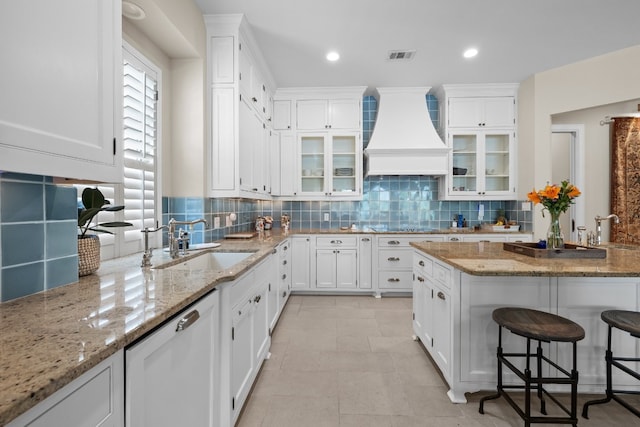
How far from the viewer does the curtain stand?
12.6ft

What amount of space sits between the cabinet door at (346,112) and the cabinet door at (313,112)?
0.34 ft

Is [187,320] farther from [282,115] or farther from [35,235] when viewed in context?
[282,115]

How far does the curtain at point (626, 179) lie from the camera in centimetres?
383

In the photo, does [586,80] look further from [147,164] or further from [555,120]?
[147,164]

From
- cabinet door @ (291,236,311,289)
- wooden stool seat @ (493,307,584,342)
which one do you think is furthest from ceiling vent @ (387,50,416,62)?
wooden stool seat @ (493,307,584,342)

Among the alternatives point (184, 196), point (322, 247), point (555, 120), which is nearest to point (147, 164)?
point (184, 196)

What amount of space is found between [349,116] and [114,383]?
4.15 m

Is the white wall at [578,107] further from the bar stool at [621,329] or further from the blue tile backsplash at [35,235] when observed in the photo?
the blue tile backsplash at [35,235]

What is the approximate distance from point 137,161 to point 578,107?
4.87 metres

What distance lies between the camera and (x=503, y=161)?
4.41 metres

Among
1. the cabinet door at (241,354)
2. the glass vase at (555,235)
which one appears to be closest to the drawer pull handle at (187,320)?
the cabinet door at (241,354)

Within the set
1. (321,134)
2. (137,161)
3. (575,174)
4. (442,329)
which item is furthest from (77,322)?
(575,174)

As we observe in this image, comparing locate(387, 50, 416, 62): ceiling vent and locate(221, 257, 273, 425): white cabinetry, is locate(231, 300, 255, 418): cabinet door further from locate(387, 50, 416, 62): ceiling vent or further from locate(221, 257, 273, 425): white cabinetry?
locate(387, 50, 416, 62): ceiling vent

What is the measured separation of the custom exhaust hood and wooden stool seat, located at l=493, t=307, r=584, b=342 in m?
2.77
